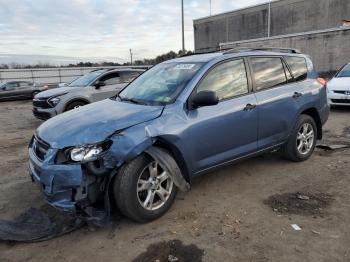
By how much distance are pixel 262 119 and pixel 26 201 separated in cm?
333

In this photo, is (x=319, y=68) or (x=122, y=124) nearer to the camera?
(x=122, y=124)

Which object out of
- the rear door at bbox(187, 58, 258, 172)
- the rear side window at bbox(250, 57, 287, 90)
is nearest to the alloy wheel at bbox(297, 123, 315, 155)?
the rear side window at bbox(250, 57, 287, 90)

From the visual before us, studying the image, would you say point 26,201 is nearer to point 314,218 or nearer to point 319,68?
point 314,218

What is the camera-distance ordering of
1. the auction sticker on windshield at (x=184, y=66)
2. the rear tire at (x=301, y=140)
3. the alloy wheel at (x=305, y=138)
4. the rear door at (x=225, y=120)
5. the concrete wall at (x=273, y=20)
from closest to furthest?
the rear door at (x=225, y=120) < the auction sticker on windshield at (x=184, y=66) < the rear tire at (x=301, y=140) < the alloy wheel at (x=305, y=138) < the concrete wall at (x=273, y=20)

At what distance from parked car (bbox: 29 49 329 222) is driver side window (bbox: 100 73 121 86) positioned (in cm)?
553

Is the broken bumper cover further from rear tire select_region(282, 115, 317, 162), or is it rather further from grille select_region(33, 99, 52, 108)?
grille select_region(33, 99, 52, 108)

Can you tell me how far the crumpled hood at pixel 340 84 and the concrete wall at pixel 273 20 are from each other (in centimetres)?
3256

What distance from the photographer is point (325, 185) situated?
486 cm

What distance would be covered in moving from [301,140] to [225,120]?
1.97 meters

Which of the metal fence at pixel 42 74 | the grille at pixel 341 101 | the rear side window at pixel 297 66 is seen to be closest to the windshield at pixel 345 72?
the grille at pixel 341 101

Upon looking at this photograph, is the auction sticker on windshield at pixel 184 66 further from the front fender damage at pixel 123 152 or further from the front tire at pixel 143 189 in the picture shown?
the front tire at pixel 143 189

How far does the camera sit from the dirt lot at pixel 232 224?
334 cm

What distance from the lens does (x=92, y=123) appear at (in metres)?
3.88

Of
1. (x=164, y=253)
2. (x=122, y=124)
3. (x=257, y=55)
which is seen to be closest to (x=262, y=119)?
(x=257, y=55)
